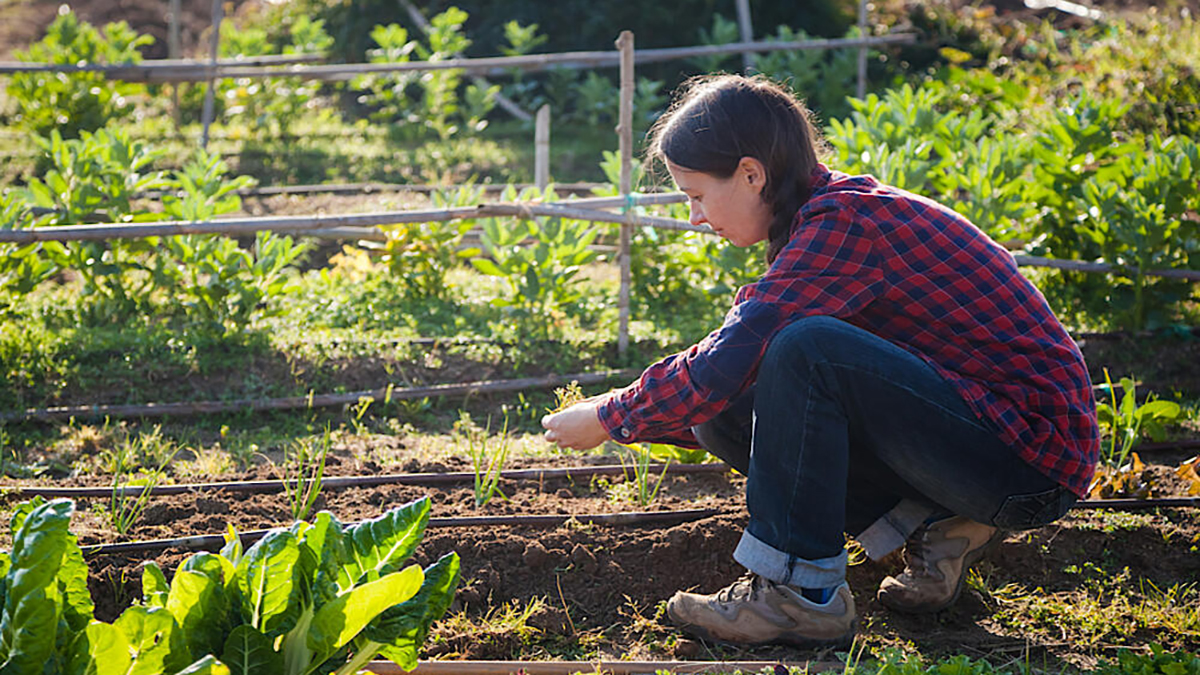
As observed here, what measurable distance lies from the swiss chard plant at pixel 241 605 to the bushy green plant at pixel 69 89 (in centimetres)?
600

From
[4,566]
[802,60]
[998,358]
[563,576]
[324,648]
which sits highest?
[802,60]

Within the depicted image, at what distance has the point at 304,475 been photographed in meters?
3.20

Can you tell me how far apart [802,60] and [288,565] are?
6828 mm

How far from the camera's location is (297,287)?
4.31 meters

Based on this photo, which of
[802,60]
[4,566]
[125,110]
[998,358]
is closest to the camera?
[4,566]

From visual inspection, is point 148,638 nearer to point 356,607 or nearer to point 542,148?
point 356,607

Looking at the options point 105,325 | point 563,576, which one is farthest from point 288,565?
point 105,325

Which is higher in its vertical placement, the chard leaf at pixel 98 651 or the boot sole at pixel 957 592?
the chard leaf at pixel 98 651

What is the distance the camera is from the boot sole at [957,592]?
7.77ft

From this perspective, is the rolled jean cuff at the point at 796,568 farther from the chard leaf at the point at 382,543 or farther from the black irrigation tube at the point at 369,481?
the black irrigation tube at the point at 369,481

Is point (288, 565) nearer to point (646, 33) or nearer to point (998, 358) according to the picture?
point (998, 358)

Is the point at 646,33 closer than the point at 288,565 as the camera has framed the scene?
→ No

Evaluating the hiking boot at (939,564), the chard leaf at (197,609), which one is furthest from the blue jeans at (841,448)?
the chard leaf at (197,609)

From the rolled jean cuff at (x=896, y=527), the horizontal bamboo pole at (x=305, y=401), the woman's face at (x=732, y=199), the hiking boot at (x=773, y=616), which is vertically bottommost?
the horizontal bamboo pole at (x=305, y=401)
